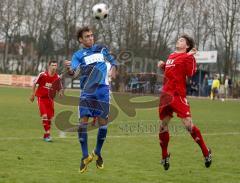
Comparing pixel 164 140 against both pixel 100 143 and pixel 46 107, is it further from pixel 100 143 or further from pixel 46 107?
pixel 46 107

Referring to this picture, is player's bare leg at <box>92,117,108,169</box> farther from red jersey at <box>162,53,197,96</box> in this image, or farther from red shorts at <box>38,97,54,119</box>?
red shorts at <box>38,97,54,119</box>

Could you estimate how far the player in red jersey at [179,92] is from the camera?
30.9ft

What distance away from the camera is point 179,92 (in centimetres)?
942

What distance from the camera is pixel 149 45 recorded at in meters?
71.3

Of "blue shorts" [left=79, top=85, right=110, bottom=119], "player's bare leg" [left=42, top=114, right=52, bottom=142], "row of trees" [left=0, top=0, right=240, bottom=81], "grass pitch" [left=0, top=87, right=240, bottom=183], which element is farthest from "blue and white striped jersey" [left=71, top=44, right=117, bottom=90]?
"row of trees" [left=0, top=0, right=240, bottom=81]

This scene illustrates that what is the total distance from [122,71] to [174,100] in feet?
140

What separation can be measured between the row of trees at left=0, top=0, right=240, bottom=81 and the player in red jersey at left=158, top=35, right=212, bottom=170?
177 feet

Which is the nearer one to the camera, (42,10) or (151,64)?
(151,64)

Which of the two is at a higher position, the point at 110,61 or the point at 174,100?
the point at 110,61

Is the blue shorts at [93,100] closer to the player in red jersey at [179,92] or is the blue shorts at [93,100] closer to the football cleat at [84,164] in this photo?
the football cleat at [84,164]

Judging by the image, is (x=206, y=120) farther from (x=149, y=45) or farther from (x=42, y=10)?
(x=42, y=10)

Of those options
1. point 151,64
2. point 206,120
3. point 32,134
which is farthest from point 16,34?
point 32,134

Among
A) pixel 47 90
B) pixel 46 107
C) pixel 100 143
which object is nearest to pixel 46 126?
pixel 46 107

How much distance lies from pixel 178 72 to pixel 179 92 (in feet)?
1.13
